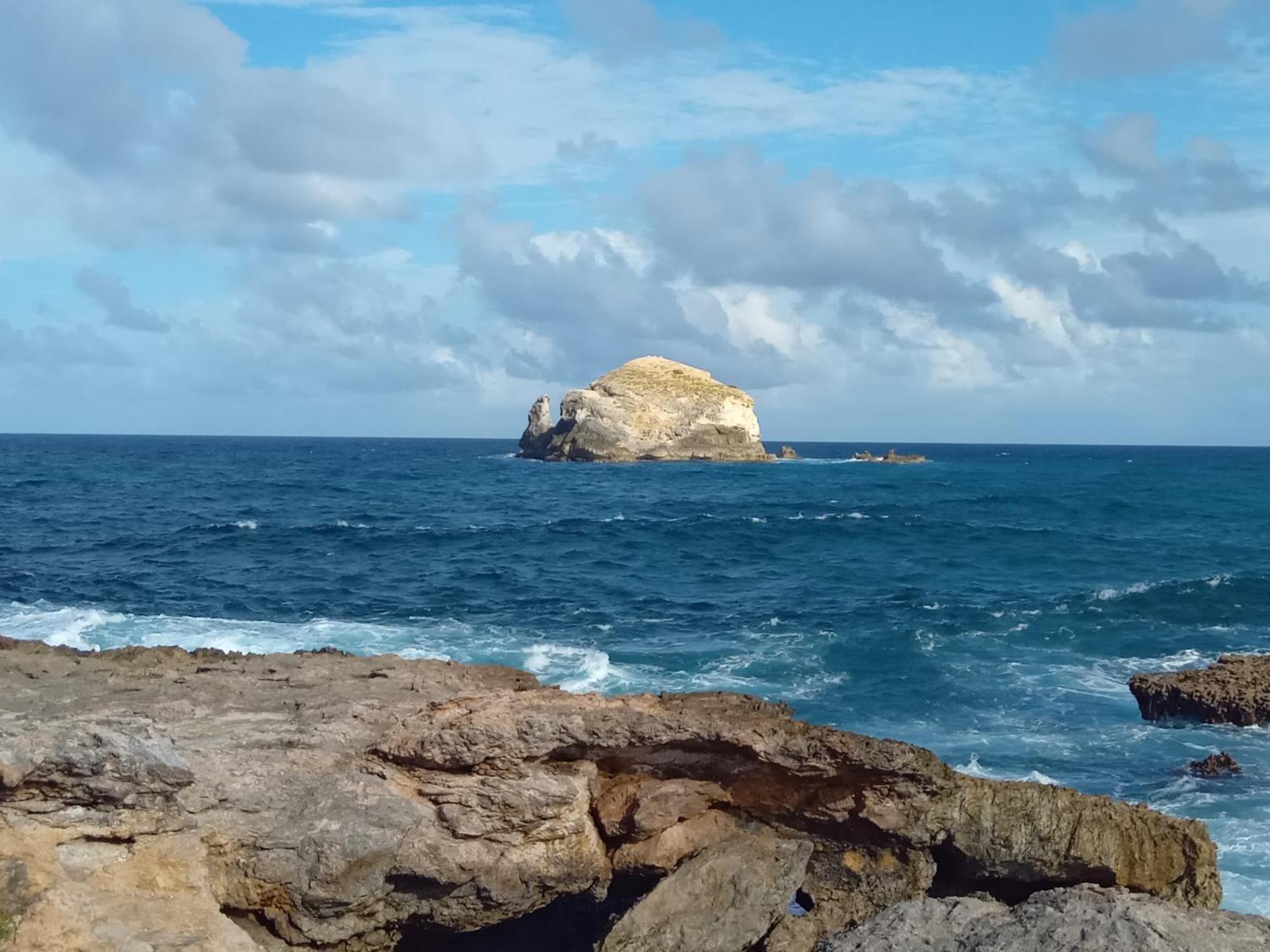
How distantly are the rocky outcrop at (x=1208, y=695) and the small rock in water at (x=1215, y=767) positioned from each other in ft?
9.36

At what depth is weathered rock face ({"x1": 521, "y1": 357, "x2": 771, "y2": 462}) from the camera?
357ft

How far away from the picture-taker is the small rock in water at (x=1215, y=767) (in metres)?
18.1

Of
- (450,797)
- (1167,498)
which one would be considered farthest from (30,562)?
(1167,498)

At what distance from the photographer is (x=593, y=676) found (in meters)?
22.9

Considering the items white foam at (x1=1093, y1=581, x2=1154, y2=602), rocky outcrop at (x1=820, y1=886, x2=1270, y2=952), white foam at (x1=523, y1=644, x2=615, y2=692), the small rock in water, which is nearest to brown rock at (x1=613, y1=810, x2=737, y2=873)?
rocky outcrop at (x1=820, y1=886, x2=1270, y2=952)

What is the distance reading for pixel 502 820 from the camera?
32.0 feet

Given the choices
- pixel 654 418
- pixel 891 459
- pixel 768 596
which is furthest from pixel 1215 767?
pixel 891 459

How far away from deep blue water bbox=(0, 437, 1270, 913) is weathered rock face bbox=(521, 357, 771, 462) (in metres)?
37.6

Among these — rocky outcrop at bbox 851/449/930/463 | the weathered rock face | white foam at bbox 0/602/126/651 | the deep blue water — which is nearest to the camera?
the deep blue water

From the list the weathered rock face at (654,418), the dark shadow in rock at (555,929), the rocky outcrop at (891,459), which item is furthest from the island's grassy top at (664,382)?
the dark shadow in rock at (555,929)

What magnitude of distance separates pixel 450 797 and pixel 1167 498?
72895mm

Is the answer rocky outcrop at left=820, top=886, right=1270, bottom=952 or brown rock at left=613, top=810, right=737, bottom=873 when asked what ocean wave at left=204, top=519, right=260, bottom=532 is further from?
rocky outcrop at left=820, top=886, right=1270, bottom=952

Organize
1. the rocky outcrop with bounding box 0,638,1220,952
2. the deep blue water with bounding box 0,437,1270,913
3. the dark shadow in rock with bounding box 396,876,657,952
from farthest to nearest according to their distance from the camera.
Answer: the deep blue water with bounding box 0,437,1270,913 → the dark shadow in rock with bounding box 396,876,657,952 → the rocky outcrop with bounding box 0,638,1220,952

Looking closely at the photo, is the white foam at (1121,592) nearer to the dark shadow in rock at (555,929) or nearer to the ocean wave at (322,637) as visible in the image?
the ocean wave at (322,637)
